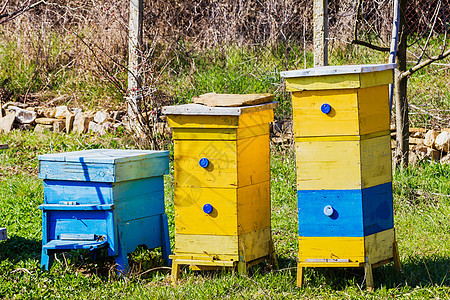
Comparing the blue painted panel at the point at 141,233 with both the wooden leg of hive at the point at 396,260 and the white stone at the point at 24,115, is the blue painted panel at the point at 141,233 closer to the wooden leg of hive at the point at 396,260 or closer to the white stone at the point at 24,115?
the wooden leg of hive at the point at 396,260

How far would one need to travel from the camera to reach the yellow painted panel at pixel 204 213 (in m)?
3.89

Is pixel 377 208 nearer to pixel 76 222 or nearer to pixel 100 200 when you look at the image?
pixel 100 200

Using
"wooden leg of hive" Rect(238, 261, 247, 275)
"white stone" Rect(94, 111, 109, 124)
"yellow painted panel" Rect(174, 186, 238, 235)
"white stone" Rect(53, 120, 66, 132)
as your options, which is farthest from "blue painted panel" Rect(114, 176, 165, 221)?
"white stone" Rect(53, 120, 66, 132)

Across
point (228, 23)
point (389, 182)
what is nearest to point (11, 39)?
point (228, 23)

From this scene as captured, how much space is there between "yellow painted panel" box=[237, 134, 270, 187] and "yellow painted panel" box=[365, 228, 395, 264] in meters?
0.88

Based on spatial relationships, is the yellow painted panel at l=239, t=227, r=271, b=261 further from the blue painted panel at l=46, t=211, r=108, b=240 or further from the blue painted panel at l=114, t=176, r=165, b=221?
the blue painted panel at l=46, t=211, r=108, b=240

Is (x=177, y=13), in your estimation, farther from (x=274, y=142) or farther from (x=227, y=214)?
(x=227, y=214)

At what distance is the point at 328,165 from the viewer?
369cm

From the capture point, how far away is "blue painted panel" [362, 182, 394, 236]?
12.1 ft

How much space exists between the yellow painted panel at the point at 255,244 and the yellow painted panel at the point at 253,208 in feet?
0.12

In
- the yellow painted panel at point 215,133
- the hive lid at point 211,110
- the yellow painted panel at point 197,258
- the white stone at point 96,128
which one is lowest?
the yellow painted panel at point 197,258

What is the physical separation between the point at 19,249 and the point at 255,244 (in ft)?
7.16

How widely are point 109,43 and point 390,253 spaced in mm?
7196

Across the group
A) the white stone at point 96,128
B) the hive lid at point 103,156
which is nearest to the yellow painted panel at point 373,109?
the hive lid at point 103,156
